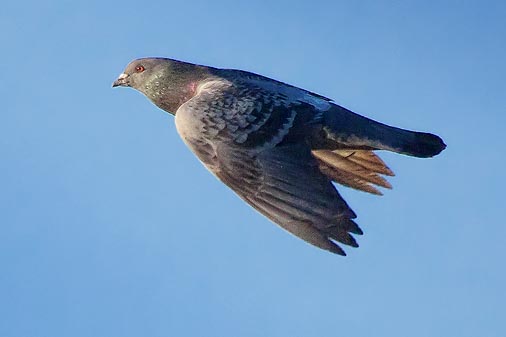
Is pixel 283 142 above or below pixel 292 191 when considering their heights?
above

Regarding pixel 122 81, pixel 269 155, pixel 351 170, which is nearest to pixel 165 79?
pixel 122 81

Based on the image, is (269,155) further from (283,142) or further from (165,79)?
(165,79)

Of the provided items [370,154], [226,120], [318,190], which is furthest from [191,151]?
[370,154]

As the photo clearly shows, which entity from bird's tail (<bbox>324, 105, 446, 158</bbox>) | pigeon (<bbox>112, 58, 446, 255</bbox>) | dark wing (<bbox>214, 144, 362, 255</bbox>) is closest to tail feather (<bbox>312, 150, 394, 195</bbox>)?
pigeon (<bbox>112, 58, 446, 255</bbox>)

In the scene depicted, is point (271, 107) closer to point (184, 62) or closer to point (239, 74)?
point (239, 74)

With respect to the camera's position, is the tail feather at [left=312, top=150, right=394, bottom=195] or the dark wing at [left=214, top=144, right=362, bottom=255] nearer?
the dark wing at [left=214, top=144, right=362, bottom=255]

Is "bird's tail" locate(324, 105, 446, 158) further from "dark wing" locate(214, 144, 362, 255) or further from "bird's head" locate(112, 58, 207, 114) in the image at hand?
"bird's head" locate(112, 58, 207, 114)
